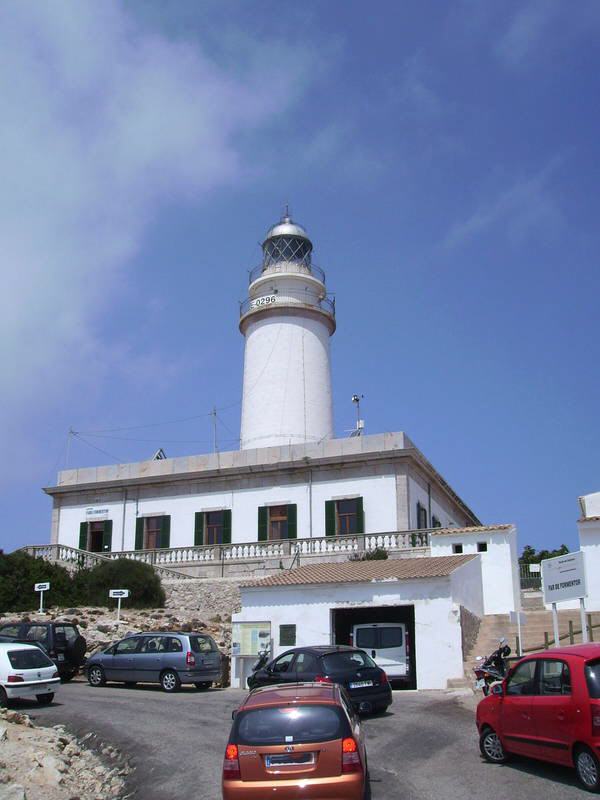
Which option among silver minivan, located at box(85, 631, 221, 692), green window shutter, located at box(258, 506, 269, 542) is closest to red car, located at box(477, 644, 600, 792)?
silver minivan, located at box(85, 631, 221, 692)

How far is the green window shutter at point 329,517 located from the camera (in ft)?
109

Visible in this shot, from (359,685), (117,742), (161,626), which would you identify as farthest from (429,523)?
(117,742)

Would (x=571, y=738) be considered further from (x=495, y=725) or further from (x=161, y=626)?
(x=161, y=626)

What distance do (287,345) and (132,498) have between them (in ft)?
33.7

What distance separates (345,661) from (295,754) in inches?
280

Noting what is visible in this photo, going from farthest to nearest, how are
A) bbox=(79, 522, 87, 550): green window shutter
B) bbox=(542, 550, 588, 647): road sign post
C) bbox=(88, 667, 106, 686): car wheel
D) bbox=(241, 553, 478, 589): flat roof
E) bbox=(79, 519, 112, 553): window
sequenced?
bbox=(79, 522, 87, 550): green window shutter
bbox=(79, 519, 112, 553): window
bbox=(241, 553, 478, 589): flat roof
bbox=(88, 667, 106, 686): car wheel
bbox=(542, 550, 588, 647): road sign post

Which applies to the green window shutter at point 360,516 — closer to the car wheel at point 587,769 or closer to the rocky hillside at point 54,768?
the rocky hillside at point 54,768

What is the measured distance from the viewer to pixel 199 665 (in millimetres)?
20234

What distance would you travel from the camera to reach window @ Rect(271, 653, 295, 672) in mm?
16019

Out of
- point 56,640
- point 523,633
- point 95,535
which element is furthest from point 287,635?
point 95,535

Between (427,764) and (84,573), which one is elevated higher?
(84,573)

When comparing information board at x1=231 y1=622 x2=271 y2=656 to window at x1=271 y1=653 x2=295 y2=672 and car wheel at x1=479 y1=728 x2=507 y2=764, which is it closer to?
window at x1=271 y1=653 x2=295 y2=672

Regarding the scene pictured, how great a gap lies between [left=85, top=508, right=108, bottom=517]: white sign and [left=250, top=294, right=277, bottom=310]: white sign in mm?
12190

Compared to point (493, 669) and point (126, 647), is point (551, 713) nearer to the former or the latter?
point (493, 669)
